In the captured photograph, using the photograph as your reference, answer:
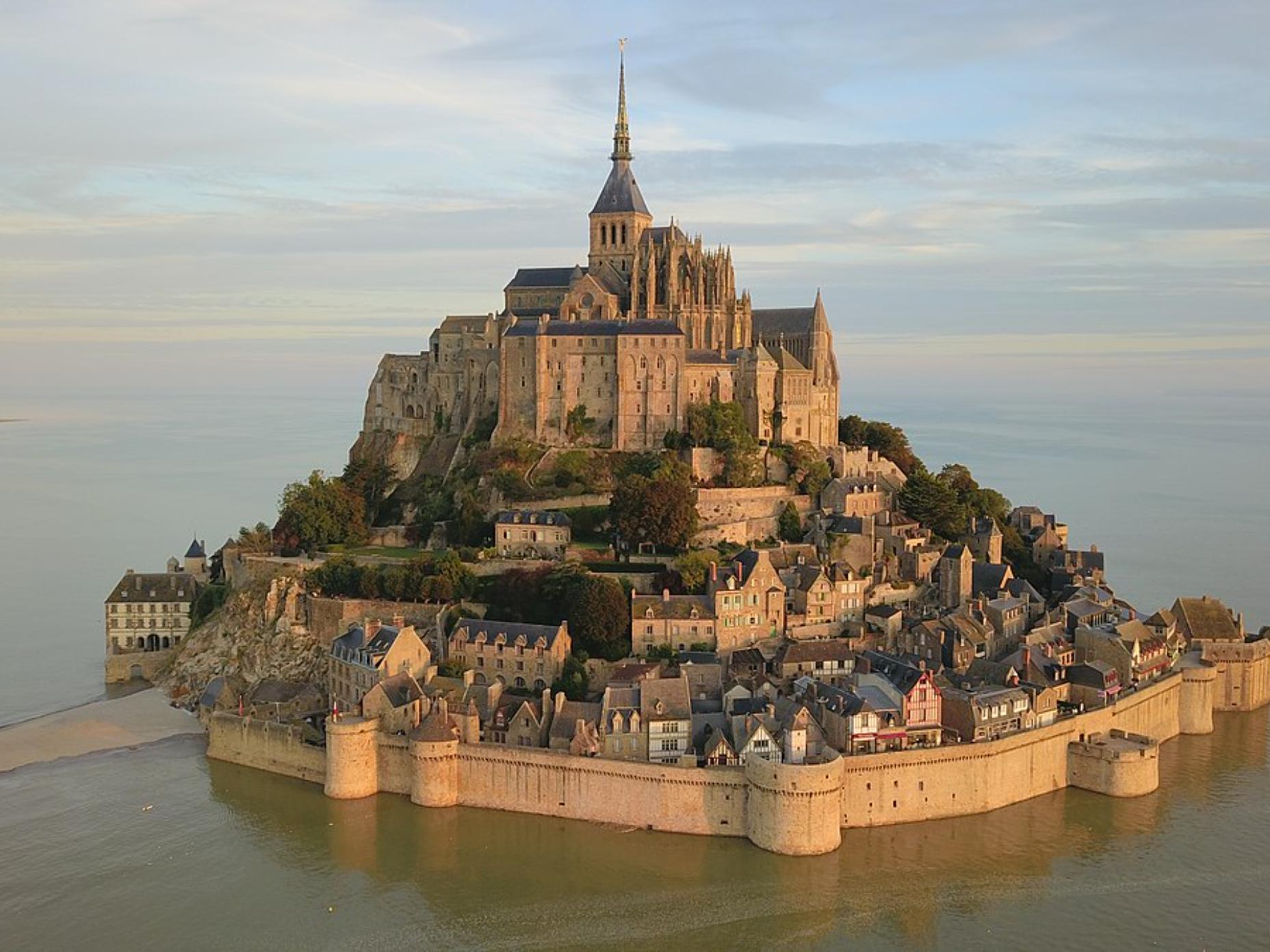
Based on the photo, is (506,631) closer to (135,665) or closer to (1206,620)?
(135,665)

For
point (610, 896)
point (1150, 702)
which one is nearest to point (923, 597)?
point (1150, 702)

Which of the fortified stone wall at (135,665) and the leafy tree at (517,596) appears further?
the fortified stone wall at (135,665)

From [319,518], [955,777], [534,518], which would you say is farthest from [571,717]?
[319,518]

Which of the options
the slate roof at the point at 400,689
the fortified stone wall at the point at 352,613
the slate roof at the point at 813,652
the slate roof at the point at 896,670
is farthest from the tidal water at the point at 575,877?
the fortified stone wall at the point at 352,613

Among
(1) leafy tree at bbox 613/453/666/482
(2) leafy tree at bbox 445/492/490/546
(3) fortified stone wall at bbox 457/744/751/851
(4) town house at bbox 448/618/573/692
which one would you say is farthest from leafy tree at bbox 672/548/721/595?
(3) fortified stone wall at bbox 457/744/751/851

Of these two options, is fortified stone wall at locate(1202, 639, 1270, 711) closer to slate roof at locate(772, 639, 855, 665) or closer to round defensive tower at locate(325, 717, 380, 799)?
slate roof at locate(772, 639, 855, 665)

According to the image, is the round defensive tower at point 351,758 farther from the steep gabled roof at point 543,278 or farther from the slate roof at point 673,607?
the steep gabled roof at point 543,278
